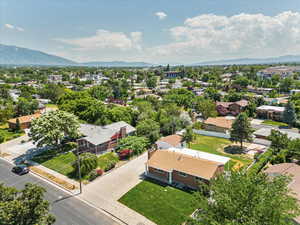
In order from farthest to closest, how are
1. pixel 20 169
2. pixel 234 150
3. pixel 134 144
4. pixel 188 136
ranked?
pixel 188 136
pixel 234 150
pixel 134 144
pixel 20 169

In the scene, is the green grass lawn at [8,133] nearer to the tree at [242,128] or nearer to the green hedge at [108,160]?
the green hedge at [108,160]

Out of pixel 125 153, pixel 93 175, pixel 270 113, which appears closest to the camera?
pixel 93 175

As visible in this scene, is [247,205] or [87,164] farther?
[87,164]

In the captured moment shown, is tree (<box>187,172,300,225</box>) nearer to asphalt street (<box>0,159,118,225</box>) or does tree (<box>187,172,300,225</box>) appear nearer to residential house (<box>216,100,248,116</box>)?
asphalt street (<box>0,159,118,225</box>)

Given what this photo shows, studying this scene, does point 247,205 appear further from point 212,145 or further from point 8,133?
point 8,133

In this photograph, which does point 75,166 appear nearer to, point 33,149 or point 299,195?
point 33,149

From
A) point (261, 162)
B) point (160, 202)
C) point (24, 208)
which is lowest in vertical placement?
point (160, 202)

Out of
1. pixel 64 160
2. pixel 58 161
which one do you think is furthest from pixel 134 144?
pixel 58 161
